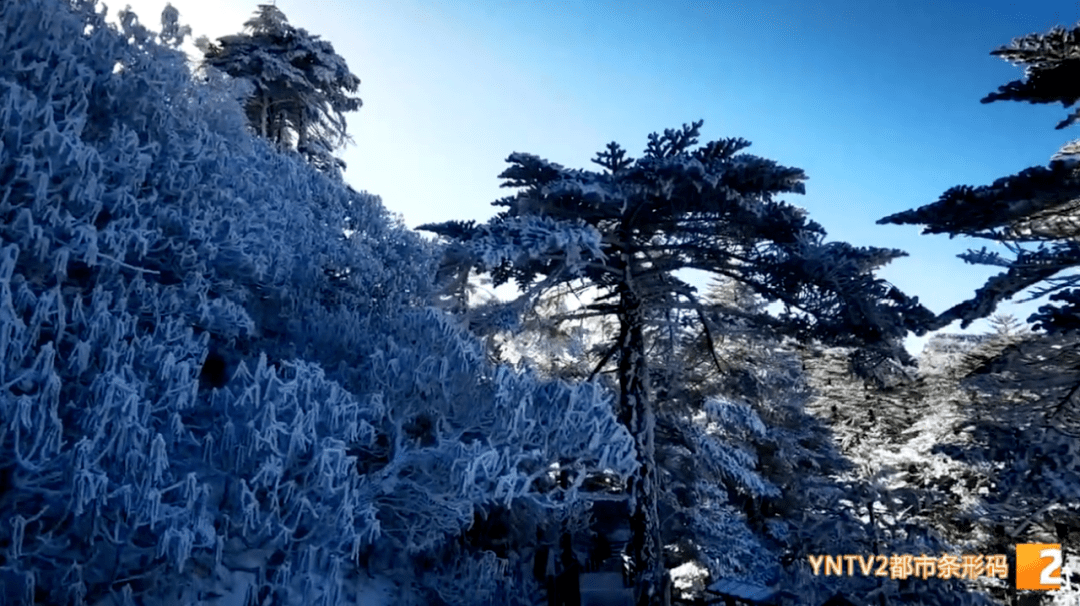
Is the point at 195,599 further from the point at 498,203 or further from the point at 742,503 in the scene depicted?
the point at 742,503

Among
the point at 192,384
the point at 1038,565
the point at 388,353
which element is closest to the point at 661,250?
the point at 388,353

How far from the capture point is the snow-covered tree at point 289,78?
18938 millimetres

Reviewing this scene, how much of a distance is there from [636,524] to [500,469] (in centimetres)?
364

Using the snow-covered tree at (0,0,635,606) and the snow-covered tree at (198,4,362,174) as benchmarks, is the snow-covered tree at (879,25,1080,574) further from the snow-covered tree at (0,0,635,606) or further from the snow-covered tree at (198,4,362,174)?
the snow-covered tree at (198,4,362,174)

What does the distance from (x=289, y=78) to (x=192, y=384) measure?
15.5 m

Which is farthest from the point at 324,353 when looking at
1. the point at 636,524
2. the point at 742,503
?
the point at 742,503

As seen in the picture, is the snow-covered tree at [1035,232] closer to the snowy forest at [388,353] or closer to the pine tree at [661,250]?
the snowy forest at [388,353]

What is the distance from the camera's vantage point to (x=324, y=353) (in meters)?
8.96

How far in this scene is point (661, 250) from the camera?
11.1 metres

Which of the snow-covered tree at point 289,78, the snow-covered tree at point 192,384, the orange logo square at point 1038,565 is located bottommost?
the orange logo square at point 1038,565

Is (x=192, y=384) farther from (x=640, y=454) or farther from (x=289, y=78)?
(x=289, y=78)

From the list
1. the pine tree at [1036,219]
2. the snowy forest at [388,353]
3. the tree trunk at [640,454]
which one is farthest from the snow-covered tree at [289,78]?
the pine tree at [1036,219]

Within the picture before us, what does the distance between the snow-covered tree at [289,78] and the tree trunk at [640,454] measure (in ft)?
37.9

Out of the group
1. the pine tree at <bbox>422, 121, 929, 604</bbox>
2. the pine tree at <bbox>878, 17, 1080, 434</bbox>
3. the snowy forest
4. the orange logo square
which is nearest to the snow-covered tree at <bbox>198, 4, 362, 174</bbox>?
the snowy forest
